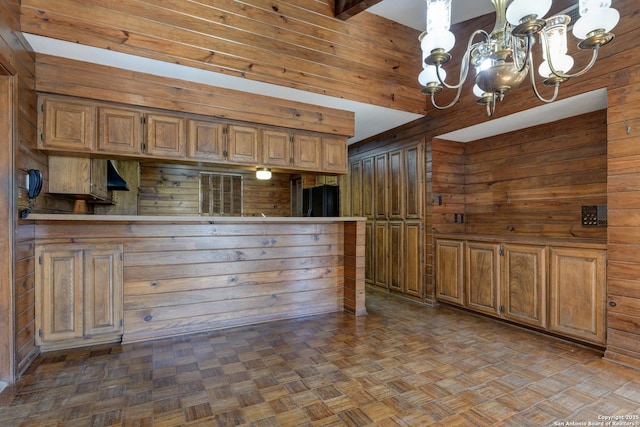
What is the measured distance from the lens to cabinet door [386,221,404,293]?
14.7ft

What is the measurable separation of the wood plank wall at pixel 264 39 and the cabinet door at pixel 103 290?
5.20ft

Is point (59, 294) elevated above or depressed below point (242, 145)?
below

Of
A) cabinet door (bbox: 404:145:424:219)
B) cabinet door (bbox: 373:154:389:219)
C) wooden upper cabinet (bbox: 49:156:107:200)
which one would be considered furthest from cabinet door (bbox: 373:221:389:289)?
wooden upper cabinet (bbox: 49:156:107:200)

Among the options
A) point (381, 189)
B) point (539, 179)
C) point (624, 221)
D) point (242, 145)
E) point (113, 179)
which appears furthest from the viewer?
point (381, 189)

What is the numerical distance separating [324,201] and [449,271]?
102 inches

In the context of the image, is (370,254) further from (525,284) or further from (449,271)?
(525,284)

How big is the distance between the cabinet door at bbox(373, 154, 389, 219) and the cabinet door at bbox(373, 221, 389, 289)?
0.50 ft

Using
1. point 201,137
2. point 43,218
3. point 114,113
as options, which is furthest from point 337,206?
point 43,218

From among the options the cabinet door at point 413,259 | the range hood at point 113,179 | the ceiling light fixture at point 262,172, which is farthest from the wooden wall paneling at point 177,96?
the cabinet door at point 413,259

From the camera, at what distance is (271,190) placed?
7.57m

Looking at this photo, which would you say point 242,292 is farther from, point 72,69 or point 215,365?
point 72,69

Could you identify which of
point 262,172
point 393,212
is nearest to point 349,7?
point 262,172

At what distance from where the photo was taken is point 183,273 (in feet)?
9.95

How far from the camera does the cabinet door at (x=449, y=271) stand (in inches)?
147
